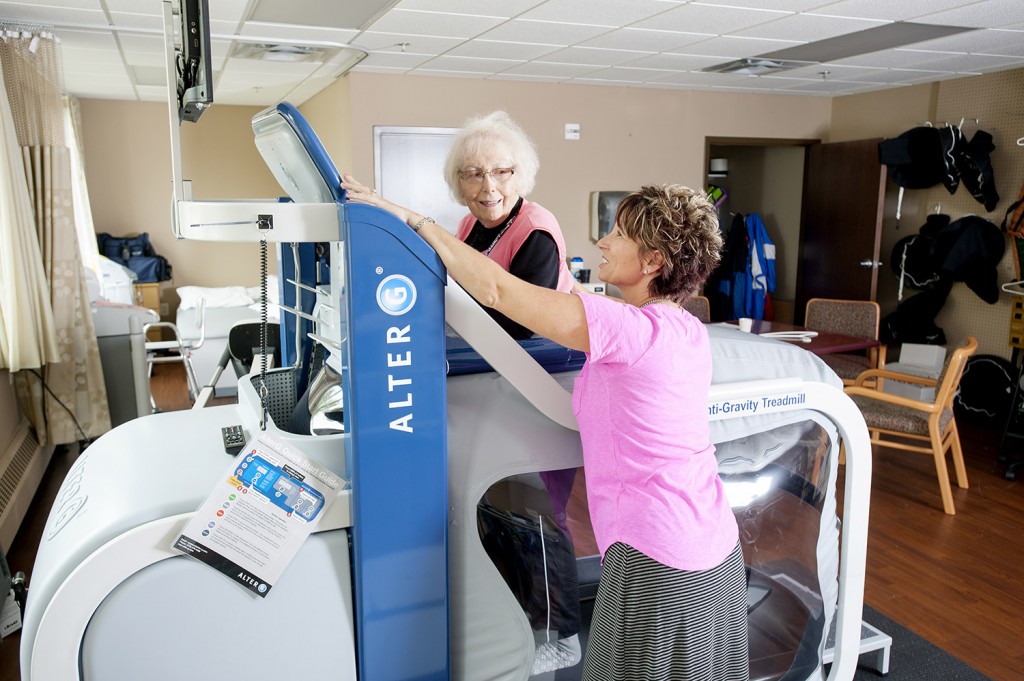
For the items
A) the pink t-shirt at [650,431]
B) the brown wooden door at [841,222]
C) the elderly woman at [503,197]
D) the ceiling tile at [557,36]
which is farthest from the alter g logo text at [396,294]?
the brown wooden door at [841,222]

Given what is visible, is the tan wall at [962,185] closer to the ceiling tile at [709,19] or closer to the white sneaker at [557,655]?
the ceiling tile at [709,19]

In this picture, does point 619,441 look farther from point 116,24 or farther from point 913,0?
point 116,24

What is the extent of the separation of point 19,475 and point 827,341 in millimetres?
4277

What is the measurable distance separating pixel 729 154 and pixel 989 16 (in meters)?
4.46

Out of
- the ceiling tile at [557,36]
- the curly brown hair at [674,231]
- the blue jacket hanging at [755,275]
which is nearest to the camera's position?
the curly brown hair at [674,231]

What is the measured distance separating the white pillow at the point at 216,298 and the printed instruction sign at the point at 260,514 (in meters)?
5.19

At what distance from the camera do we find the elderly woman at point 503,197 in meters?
1.92

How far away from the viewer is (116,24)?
4.38 meters

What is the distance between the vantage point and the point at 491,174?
2.06 metres

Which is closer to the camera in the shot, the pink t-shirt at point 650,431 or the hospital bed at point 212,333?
the pink t-shirt at point 650,431

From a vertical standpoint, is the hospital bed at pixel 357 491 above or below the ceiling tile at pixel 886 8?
below

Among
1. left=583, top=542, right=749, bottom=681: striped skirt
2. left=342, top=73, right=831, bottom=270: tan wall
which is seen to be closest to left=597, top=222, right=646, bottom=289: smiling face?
left=583, top=542, right=749, bottom=681: striped skirt

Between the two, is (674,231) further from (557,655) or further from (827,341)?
(827,341)

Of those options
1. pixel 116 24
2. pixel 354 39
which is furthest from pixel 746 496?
pixel 116 24
